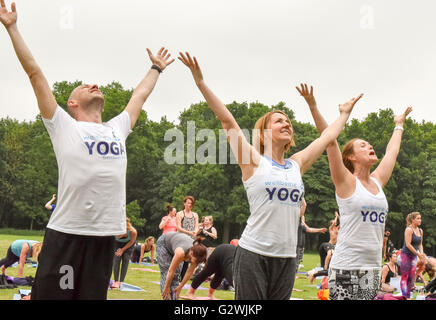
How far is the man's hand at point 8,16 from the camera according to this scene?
330 cm

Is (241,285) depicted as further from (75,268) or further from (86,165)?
(86,165)

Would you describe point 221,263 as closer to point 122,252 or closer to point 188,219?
point 122,252

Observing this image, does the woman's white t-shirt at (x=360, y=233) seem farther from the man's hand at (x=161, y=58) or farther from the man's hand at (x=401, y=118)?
the man's hand at (x=161, y=58)

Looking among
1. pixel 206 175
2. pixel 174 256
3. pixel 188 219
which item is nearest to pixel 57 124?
pixel 174 256

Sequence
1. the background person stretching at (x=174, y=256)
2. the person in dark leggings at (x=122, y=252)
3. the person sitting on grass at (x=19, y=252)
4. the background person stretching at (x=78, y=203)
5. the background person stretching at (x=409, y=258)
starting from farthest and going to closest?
the background person stretching at (x=409, y=258), the person in dark leggings at (x=122, y=252), the person sitting on grass at (x=19, y=252), the background person stretching at (x=174, y=256), the background person stretching at (x=78, y=203)

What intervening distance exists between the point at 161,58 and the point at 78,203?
1.76m

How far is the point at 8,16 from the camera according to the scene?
3.34m

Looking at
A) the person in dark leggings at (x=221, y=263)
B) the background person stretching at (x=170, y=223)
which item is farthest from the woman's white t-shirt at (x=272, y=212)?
the background person stretching at (x=170, y=223)

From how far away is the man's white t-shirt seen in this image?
10.3 feet

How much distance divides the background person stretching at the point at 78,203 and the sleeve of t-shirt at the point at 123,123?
25 cm

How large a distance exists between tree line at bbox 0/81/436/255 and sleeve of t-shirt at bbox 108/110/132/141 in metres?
33.5
